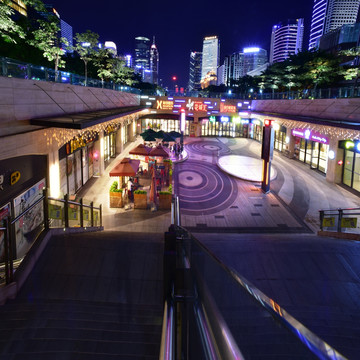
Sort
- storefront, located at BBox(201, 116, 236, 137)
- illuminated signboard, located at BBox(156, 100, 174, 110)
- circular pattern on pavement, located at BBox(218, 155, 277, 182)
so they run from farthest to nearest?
1. storefront, located at BBox(201, 116, 236, 137)
2. illuminated signboard, located at BBox(156, 100, 174, 110)
3. circular pattern on pavement, located at BBox(218, 155, 277, 182)

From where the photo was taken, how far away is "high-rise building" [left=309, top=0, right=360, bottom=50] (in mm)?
157125

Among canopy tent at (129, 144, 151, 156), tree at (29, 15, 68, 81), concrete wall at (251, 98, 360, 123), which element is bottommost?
canopy tent at (129, 144, 151, 156)

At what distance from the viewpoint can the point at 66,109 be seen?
1288cm

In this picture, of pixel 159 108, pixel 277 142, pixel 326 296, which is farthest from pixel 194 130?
pixel 326 296

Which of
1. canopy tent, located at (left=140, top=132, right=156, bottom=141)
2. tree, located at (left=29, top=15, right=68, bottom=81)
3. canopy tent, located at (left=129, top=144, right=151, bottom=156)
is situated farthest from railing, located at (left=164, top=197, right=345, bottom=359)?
canopy tent, located at (left=140, top=132, right=156, bottom=141)

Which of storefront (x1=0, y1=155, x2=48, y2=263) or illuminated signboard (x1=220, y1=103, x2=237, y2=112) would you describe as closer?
storefront (x1=0, y1=155, x2=48, y2=263)

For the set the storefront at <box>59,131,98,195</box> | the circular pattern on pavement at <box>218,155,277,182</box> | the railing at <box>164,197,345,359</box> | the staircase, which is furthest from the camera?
the circular pattern on pavement at <box>218,155,277,182</box>

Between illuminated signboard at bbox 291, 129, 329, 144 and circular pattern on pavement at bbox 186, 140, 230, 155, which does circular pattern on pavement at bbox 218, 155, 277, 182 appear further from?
illuminated signboard at bbox 291, 129, 329, 144

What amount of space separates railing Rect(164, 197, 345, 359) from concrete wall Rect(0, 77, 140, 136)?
6.44 m

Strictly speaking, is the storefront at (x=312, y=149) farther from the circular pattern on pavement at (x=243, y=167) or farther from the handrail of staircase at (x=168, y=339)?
the handrail of staircase at (x=168, y=339)

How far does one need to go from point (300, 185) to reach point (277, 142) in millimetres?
13346

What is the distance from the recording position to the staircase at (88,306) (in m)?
3.53

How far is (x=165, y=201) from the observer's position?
14328 millimetres

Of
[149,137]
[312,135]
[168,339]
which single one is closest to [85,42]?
[149,137]
